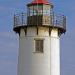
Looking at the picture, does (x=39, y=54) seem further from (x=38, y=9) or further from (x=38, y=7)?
(x=38, y=7)

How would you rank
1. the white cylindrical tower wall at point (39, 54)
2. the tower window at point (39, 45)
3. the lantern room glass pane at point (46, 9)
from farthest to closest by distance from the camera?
the lantern room glass pane at point (46, 9) < the tower window at point (39, 45) < the white cylindrical tower wall at point (39, 54)

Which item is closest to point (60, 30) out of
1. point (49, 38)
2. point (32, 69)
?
point (49, 38)

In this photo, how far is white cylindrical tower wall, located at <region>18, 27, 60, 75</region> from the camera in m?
34.1

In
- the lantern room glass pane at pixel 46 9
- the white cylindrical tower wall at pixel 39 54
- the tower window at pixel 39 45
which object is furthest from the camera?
the lantern room glass pane at pixel 46 9

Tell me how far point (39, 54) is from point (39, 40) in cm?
94

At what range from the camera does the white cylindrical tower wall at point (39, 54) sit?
112 feet

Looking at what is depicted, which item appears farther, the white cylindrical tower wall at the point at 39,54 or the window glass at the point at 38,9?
the window glass at the point at 38,9

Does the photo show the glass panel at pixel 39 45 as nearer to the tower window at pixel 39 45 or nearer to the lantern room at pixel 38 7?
the tower window at pixel 39 45

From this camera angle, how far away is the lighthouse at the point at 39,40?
34.2m

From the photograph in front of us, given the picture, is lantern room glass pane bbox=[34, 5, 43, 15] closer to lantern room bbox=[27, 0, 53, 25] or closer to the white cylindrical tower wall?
lantern room bbox=[27, 0, 53, 25]

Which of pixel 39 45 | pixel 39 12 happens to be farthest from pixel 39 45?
pixel 39 12

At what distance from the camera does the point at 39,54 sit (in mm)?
34219

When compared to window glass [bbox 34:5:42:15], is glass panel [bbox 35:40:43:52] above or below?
below

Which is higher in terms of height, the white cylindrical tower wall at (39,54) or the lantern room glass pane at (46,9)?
the lantern room glass pane at (46,9)
